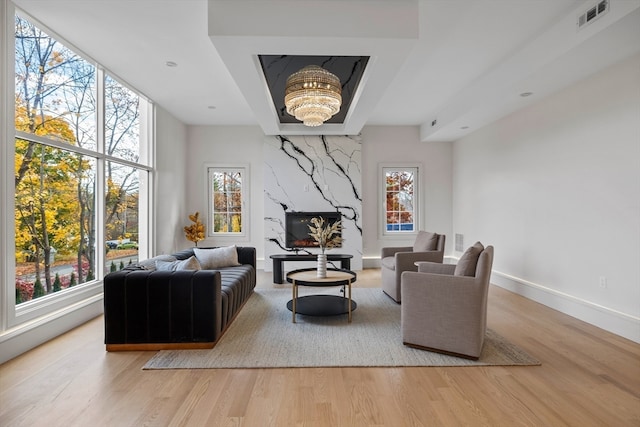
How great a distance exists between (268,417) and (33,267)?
9.40 feet

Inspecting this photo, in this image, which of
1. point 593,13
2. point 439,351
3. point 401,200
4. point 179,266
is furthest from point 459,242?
point 179,266

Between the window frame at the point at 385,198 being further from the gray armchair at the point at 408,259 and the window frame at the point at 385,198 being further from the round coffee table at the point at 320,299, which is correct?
the round coffee table at the point at 320,299

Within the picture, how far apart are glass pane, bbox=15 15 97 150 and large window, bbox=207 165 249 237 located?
3.03 meters

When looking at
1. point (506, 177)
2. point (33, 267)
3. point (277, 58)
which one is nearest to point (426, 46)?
point (277, 58)

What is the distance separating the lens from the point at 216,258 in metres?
4.59

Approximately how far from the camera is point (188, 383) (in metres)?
2.41

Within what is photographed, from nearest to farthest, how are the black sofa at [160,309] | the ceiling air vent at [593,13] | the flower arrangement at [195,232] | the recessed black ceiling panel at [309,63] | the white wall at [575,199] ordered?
1. the ceiling air vent at [593,13]
2. the black sofa at [160,309]
3. the white wall at [575,199]
4. the recessed black ceiling panel at [309,63]
5. the flower arrangement at [195,232]

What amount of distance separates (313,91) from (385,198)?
13.2ft

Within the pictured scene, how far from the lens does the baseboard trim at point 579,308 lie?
10.4 feet

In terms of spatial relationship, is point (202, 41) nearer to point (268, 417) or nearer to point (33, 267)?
point (33, 267)

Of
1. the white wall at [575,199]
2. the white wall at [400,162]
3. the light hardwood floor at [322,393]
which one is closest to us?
the light hardwood floor at [322,393]

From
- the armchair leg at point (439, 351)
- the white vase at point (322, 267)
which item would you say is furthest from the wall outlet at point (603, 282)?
the white vase at point (322, 267)

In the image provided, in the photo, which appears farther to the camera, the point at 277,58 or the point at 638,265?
the point at 277,58

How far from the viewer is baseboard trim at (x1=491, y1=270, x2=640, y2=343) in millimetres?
3182
